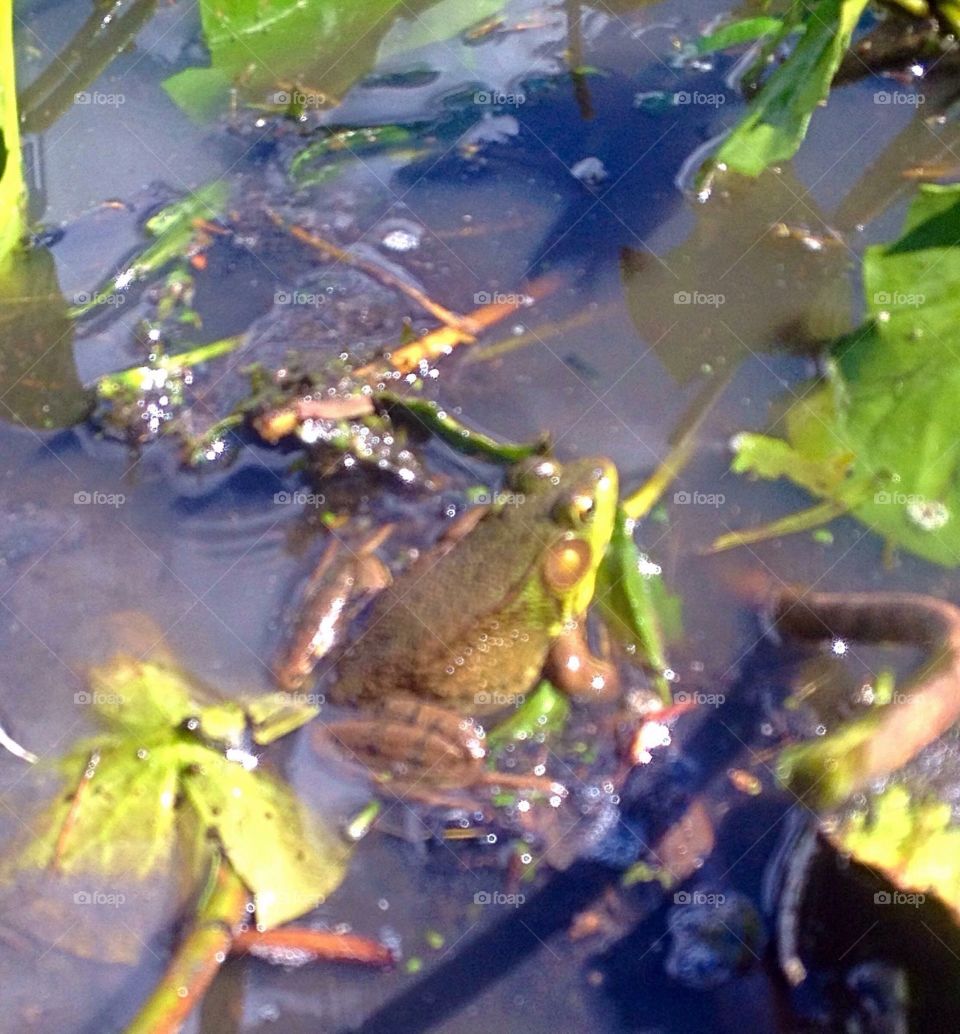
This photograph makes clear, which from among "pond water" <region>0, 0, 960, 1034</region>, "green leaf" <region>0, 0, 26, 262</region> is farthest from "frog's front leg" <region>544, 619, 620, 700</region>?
"green leaf" <region>0, 0, 26, 262</region>

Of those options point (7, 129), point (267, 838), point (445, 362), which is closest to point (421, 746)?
point (267, 838)

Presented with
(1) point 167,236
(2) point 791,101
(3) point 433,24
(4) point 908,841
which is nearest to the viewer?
(4) point 908,841

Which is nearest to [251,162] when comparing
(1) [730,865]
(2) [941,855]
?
(1) [730,865]

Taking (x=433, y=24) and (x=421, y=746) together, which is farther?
(x=433, y=24)

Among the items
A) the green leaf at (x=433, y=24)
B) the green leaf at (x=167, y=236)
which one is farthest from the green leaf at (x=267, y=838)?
the green leaf at (x=433, y=24)

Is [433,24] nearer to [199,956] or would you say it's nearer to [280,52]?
[280,52]

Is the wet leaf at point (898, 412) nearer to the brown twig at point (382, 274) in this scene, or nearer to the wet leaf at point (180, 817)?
the brown twig at point (382, 274)

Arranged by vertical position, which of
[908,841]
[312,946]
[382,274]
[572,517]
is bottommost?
[312,946]
